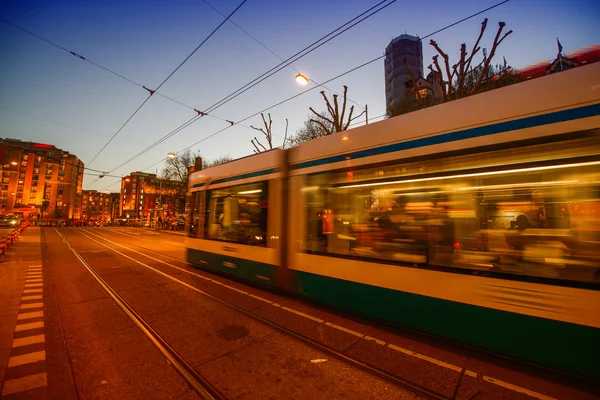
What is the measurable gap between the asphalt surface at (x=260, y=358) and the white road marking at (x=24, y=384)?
0.09 metres

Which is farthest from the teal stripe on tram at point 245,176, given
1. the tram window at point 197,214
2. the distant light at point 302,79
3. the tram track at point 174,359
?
the distant light at point 302,79

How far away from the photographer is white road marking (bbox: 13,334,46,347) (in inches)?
155

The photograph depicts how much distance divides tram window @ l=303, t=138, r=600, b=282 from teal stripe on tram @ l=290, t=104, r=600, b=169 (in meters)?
0.30

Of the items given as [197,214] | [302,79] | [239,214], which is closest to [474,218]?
[239,214]

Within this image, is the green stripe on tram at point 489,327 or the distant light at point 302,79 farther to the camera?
the distant light at point 302,79

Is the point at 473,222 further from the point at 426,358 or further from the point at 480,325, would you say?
the point at 426,358

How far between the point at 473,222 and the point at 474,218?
Answer: 6cm

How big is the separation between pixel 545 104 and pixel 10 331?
8.70 metres

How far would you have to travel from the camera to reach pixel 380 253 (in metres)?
4.22

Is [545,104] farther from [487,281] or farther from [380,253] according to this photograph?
[380,253]

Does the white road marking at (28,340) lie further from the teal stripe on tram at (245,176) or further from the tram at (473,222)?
the teal stripe on tram at (245,176)

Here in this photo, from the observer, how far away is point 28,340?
4.06 meters

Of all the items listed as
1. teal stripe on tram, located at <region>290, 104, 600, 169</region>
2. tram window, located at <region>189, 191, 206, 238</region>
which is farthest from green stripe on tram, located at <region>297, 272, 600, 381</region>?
tram window, located at <region>189, 191, 206, 238</region>

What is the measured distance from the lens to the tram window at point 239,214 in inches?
247
